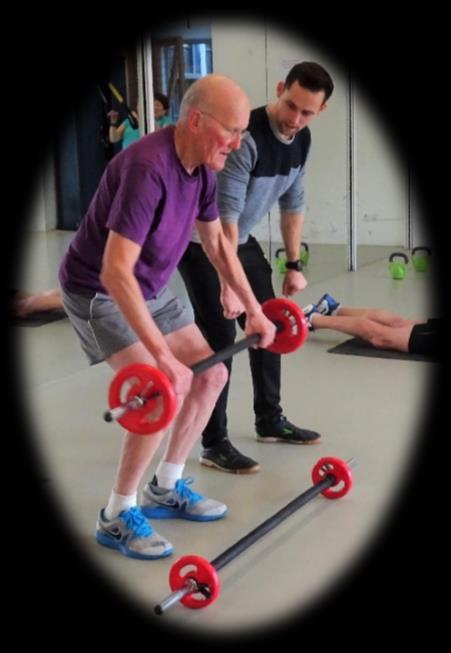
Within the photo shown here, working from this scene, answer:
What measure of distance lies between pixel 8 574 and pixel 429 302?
3782 mm

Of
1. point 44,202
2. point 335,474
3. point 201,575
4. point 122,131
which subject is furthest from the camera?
point 122,131

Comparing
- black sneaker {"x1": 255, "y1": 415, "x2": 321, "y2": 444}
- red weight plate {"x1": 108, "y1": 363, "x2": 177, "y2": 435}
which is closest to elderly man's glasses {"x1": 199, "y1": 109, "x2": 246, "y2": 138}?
red weight plate {"x1": 108, "y1": 363, "x2": 177, "y2": 435}

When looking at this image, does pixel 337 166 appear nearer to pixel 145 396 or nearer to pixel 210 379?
pixel 210 379

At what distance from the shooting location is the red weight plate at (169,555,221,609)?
215 cm

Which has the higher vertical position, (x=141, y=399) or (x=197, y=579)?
(x=141, y=399)

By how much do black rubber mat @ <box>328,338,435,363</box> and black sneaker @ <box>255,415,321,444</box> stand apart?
1.17 m

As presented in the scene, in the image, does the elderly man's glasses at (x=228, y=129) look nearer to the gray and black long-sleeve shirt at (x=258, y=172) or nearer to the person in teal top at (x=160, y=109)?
the gray and black long-sleeve shirt at (x=258, y=172)

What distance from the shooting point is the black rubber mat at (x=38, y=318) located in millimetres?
3979

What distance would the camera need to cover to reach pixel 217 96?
2.23 meters

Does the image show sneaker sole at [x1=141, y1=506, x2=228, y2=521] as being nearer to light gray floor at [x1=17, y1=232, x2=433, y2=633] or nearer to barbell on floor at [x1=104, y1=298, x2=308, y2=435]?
light gray floor at [x1=17, y1=232, x2=433, y2=633]

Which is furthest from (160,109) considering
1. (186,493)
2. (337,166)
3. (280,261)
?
(337,166)

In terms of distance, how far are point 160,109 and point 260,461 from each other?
2073mm

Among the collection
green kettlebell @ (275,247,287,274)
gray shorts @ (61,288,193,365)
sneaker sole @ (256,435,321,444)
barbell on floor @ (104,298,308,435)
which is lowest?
sneaker sole @ (256,435,321,444)

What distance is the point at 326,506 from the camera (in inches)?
109
